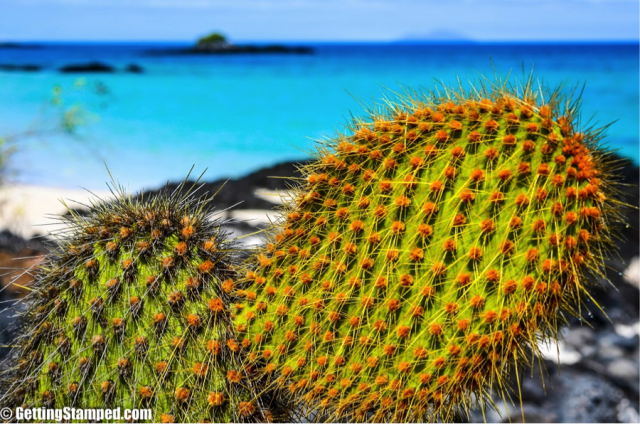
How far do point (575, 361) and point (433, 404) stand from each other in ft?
9.49

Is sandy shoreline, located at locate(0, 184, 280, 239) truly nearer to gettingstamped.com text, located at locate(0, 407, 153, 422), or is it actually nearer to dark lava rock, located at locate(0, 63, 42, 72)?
gettingstamped.com text, located at locate(0, 407, 153, 422)

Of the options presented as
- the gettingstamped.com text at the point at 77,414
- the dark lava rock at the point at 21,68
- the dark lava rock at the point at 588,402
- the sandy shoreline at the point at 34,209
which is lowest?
the dark lava rock at the point at 21,68

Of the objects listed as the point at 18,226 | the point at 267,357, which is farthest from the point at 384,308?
the point at 18,226

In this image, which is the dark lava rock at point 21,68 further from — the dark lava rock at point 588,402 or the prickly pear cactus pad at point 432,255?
the prickly pear cactus pad at point 432,255

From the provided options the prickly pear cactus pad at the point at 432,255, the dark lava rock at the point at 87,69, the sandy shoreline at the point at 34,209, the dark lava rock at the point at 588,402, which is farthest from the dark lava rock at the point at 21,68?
the prickly pear cactus pad at the point at 432,255

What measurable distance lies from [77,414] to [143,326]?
22cm

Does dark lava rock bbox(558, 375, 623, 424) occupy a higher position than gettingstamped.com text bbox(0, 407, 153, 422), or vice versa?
gettingstamped.com text bbox(0, 407, 153, 422)

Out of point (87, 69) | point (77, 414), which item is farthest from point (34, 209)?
point (87, 69)

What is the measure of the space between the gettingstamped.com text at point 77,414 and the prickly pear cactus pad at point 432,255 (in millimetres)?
238

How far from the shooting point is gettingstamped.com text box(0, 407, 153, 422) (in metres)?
1.09

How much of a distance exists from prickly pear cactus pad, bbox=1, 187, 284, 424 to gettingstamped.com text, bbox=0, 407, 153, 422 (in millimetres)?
12

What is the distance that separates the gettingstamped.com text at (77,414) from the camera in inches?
43.0

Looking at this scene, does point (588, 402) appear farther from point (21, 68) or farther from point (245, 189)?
point (21, 68)

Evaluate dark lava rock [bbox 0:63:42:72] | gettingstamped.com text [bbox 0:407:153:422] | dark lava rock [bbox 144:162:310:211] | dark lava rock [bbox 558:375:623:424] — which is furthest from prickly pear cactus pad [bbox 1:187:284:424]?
dark lava rock [bbox 0:63:42:72]
